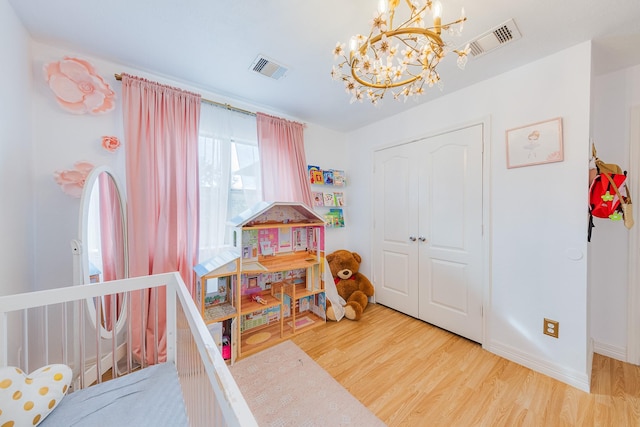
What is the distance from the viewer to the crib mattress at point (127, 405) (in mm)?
872

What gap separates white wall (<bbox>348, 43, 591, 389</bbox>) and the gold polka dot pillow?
269cm

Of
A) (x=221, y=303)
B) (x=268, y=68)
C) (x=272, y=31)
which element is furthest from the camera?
(x=221, y=303)

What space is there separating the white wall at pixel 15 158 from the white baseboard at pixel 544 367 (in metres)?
3.21

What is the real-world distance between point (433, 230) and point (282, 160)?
1.74 metres

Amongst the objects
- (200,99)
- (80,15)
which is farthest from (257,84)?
(80,15)

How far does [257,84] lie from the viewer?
196cm

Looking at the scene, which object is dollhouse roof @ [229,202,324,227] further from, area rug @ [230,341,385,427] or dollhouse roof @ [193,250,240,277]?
area rug @ [230,341,385,427]

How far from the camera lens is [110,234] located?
1588 mm

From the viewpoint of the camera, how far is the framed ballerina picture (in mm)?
1578

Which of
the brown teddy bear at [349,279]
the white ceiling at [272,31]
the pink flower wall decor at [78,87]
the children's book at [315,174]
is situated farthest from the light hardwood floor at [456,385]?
the pink flower wall decor at [78,87]

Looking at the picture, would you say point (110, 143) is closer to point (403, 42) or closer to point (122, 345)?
point (122, 345)

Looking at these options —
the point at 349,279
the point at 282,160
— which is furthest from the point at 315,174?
the point at 349,279

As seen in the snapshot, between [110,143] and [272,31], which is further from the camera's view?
[110,143]

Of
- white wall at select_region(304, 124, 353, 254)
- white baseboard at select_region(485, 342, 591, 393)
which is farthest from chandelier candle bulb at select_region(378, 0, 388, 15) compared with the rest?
white baseboard at select_region(485, 342, 591, 393)
